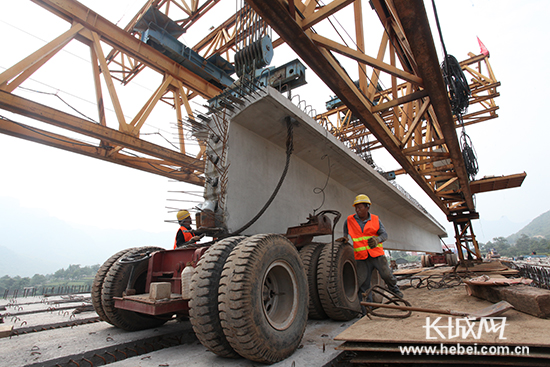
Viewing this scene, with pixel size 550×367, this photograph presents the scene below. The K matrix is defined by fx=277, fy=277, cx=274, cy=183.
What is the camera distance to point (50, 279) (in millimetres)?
24406

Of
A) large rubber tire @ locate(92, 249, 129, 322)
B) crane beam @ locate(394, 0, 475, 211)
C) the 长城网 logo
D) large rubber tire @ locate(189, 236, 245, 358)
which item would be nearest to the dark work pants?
the 长城网 logo

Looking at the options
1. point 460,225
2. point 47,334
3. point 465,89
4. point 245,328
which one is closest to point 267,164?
point 245,328

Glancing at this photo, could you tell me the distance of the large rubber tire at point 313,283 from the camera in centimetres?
450

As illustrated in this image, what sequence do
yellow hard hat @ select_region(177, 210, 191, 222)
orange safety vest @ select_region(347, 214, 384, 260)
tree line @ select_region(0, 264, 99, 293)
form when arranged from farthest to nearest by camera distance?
tree line @ select_region(0, 264, 99, 293)
yellow hard hat @ select_region(177, 210, 191, 222)
orange safety vest @ select_region(347, 214, 384, 260)

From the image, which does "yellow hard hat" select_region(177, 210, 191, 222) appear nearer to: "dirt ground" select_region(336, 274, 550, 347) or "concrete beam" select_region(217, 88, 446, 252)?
"concrete beam" select_region(217, 88, 446, 252)

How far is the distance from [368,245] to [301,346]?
6.50 ft

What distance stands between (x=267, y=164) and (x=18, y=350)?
4.57m

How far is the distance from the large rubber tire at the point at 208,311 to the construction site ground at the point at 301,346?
0.21 m

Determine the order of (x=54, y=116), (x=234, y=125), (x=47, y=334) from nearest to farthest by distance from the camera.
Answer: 1. (x=47, y=334)
2. (x=234, y=125)
3. (x=54, y=116)

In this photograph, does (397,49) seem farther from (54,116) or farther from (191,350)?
(54,116)

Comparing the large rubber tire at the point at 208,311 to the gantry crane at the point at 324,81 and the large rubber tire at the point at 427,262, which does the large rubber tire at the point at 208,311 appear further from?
the large rubber tire at the point at 427,262

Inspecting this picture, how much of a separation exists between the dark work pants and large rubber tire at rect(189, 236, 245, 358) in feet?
8.75

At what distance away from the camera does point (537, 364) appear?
195 centimetres

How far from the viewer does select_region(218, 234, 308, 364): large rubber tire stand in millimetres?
2531
